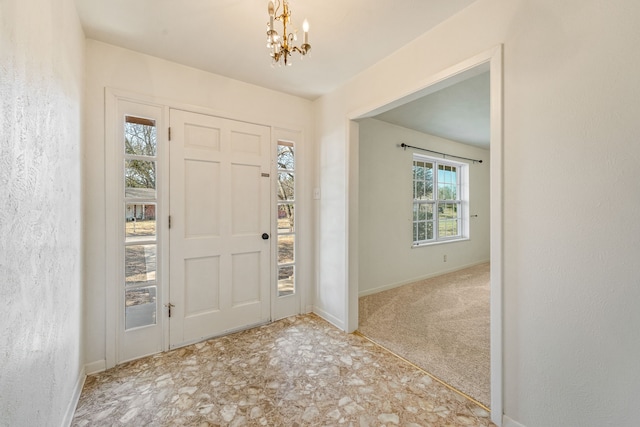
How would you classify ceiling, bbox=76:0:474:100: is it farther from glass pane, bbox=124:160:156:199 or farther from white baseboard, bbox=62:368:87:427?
white baseboard, bbox=62:368:87:427

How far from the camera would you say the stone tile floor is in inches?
59.9

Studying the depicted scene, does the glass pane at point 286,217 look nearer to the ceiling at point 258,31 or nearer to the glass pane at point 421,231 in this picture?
the ceiling at point 258,31

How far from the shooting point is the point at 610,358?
3.71ft

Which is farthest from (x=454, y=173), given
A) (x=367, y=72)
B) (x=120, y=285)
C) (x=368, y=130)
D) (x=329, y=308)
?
(x=120, y=285)

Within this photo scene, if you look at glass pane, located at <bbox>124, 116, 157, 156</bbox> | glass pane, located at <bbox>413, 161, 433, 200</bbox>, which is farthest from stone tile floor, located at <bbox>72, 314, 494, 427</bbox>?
glass pane, located at <bbox>413, 161, 433, 200</bbox>

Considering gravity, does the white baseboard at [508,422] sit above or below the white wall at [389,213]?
below

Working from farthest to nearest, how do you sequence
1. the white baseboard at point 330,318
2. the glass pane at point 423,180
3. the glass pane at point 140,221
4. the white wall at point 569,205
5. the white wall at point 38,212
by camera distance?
the glass pane at point 423,180
the white baseboard at point 330,318
the glass pane at point 140,221
the white wall at point 569,205
the white wall at point 38,212

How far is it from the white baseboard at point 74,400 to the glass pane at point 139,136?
1622 millimetres

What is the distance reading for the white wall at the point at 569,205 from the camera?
1099 mm

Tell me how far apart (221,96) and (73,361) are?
7.40ft

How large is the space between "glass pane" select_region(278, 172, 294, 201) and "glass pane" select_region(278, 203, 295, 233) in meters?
0.09

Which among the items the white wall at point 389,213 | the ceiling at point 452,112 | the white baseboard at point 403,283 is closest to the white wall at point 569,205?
the ceiling at point 452,112

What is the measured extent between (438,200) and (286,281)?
10.5ft

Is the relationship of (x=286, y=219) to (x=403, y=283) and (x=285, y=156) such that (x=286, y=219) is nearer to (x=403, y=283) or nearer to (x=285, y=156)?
(x=285, y=156)
